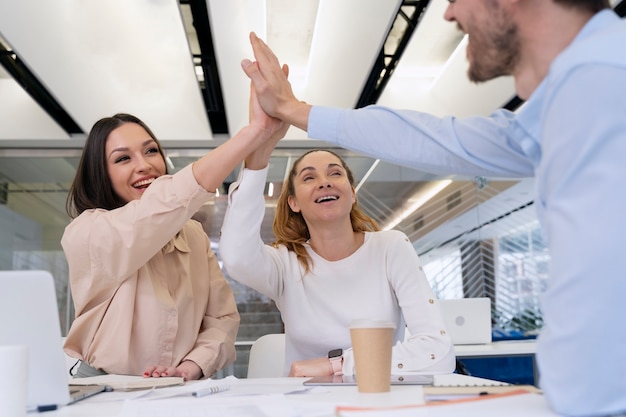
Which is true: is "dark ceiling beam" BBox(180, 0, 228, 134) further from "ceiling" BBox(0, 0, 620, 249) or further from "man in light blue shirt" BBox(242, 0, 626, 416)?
"man in light blue shirt" BBox(242, 0, 626, 416)

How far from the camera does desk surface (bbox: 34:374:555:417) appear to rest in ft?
2.99

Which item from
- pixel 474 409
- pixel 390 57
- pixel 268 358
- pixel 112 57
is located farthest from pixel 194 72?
pixel 474 409

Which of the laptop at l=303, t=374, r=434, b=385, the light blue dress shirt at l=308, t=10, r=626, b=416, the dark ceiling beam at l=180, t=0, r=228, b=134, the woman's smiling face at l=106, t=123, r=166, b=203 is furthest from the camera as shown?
the dark ceiling beam at l=180, t=0, r=228, b=134

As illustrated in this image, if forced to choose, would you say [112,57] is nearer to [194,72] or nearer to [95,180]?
[194,72]

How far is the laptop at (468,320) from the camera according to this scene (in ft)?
12.3

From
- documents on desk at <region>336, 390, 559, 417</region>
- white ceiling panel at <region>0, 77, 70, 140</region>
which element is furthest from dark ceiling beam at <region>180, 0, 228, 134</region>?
documents on desk at <region>336, 390, 559, 417</region>

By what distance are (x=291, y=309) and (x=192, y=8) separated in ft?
7.37

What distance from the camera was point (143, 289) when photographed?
1.81 m

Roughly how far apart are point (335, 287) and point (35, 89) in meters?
3.45

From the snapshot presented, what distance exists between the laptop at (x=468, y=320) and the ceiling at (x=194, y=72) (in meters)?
1.65

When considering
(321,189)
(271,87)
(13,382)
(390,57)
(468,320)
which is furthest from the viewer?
(390,57)

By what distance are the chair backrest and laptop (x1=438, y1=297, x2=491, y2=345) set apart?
1.75 m

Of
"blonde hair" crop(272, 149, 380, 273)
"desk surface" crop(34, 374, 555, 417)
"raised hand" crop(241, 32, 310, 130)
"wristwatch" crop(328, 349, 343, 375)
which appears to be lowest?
"desk surface" crop(34, 374, 555, 417)

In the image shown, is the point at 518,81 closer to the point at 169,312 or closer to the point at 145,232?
the point at 145,232
